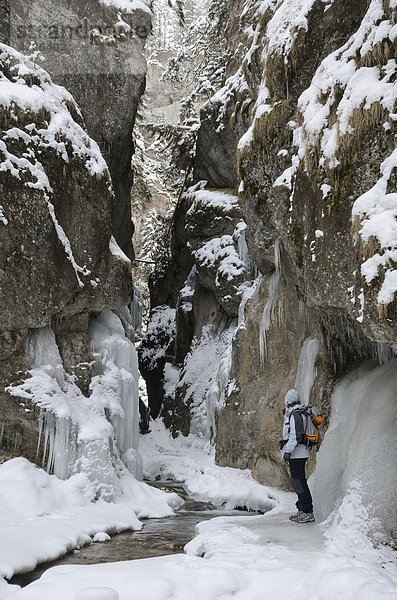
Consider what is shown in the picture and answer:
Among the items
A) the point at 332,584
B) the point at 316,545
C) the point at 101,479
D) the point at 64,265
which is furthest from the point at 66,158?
the point at 332,584

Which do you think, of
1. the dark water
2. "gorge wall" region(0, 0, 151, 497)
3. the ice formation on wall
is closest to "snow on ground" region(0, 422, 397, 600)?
the dark water

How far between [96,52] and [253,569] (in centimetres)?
1793

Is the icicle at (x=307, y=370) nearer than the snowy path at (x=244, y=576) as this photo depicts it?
No

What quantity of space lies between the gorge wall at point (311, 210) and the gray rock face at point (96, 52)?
501 cm

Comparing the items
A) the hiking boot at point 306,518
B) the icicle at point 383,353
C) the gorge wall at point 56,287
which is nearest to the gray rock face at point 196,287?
the gorge wall at point 56,287

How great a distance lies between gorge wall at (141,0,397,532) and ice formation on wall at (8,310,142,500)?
3.22 meters

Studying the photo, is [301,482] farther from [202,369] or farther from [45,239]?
[202,369]

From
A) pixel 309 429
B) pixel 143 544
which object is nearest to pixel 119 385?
pixel 143 544

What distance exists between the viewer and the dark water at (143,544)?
6730 millimetres

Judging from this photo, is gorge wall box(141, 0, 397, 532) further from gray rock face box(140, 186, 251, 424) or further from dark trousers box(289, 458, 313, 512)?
gray rock face box(140, 186, 251, 424)

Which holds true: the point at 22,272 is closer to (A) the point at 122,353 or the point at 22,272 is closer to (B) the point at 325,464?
(A) the point at 122,353

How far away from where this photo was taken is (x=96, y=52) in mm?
18453

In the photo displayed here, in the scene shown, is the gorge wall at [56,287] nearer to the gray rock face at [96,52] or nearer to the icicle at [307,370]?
the icicle at [307,370]

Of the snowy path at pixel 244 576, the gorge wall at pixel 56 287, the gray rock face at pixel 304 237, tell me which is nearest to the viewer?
Result: the snowy path at pixel 244 576
